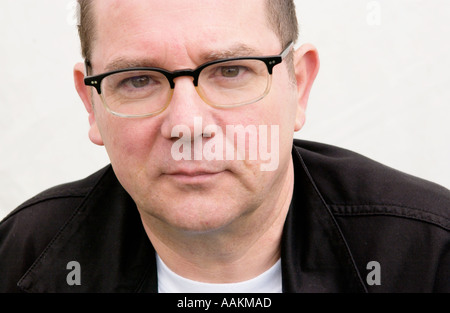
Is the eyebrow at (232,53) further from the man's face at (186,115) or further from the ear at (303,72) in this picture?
the ear at (303,72)

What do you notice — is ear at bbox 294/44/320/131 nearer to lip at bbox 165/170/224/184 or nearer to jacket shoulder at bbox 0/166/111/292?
lip at bbox 165/170/224/184

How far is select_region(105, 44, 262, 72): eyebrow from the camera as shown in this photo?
1.61 m

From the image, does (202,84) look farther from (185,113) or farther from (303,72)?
(303,72)

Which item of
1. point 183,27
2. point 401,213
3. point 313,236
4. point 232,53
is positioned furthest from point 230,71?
point 401,213

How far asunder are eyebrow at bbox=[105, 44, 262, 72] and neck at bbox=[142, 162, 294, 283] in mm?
472

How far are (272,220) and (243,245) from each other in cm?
13

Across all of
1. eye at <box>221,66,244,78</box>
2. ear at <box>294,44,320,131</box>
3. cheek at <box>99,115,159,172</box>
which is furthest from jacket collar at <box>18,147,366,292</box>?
eye at <box>221,66,244,78</box>

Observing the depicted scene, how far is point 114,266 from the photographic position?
2.06 meters

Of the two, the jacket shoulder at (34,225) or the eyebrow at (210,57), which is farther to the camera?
the jacket shoulder at (34,225)

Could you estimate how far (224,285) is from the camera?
1.93 m

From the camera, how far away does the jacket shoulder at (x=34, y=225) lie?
2195 millimetres

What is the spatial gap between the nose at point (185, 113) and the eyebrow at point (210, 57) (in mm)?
78

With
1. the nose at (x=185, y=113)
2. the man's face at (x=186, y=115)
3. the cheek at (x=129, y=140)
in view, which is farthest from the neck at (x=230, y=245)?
the nose at (x=185, y=113)
